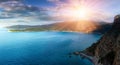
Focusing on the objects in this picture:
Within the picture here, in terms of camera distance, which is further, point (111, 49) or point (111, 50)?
point (111, 49)

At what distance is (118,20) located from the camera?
134250 mm

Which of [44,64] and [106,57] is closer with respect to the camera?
[106,57]

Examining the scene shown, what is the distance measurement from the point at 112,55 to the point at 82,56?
4731 centimetres

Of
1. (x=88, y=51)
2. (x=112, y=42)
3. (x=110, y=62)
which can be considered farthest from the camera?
(x=88, y=51)

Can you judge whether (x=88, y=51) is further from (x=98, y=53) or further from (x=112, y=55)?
(x=112, y=55)

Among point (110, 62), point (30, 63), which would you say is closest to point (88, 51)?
point (30, 63)

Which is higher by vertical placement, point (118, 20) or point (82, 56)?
point (118, 20)

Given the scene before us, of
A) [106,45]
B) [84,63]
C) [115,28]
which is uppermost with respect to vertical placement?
[115,28]

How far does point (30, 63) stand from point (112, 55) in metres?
60.6

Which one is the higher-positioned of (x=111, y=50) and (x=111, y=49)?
(x=111, y=49)

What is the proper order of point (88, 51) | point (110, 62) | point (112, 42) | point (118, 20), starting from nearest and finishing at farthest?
1. point (110, 62)
2. point (112, 42)
3. point (118, 20)
4. point (88, 51)

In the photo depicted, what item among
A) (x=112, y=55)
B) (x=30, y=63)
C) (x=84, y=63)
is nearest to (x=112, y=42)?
(x=112, y=55)

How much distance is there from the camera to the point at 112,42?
12294 cm

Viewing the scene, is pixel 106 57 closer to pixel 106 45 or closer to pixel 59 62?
pixel 106 45
